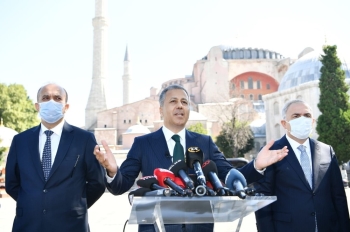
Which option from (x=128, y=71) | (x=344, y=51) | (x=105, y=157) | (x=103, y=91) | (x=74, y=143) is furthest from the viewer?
(x=128, y=71)

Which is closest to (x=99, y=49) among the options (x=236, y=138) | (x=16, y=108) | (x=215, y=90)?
(x=16, y=108)

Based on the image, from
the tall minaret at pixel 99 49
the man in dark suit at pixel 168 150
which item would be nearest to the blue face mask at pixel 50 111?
the man in dark suit at pixel 168 150

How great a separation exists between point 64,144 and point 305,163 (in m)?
1.78

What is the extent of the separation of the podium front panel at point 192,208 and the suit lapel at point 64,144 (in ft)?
3.48

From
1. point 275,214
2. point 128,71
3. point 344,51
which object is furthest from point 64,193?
point 128,71

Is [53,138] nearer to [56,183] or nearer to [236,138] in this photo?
[56,183]

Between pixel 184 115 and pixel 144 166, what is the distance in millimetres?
451

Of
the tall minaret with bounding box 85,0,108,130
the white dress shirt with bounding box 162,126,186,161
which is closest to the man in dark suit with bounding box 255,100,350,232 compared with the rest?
the white dress shirt with bounding box 162,126,186,161

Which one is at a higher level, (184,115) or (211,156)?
(184,115)

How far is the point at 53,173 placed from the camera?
2.62 m

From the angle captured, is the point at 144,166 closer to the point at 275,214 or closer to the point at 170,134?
the point at 170,134

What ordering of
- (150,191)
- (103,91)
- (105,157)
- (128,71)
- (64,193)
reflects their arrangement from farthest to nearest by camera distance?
(128,71) → (103,91) → (64,193) → (105,157) → (150,191)

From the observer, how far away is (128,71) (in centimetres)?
4838

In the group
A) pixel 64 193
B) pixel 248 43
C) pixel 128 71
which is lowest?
pixel 64 193
